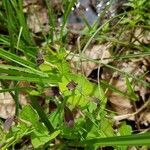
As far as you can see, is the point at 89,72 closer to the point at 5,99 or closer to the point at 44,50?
the point at 44,50

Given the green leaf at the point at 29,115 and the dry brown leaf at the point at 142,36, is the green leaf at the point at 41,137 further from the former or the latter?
the dry brown leaf at the point at 142,36

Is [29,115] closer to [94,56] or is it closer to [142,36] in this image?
[94,56]

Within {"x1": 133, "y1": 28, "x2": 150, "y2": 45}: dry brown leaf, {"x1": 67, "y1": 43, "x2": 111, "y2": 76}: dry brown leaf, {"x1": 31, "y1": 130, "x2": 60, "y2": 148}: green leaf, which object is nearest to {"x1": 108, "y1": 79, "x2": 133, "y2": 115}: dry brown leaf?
{"x1": 67, "y1": 43, "x2": 111, "y2": 76}: dry brown leaf

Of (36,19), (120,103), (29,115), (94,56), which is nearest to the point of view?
(29,115)

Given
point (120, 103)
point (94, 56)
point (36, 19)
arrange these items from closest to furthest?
point (120, 103) → point (94, 56) → point (36, 19)

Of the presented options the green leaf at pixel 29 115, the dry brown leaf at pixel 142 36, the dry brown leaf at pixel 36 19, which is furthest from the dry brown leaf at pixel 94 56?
the green leaf at pixel 29 115

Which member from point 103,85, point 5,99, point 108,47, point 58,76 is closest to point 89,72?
point 108,47

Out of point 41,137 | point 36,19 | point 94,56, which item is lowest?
point 41,137

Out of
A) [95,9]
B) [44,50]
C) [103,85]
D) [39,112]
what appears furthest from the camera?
[95,9]

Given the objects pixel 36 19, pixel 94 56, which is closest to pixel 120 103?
pixel 94 56

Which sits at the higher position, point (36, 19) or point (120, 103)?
point (36, 19)

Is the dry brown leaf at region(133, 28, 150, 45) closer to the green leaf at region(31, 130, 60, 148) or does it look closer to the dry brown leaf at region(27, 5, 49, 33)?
the dry brown leaf at region(27, 5, 49, 33)
